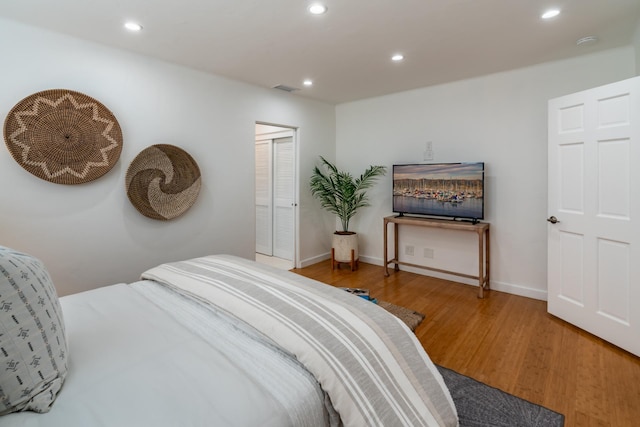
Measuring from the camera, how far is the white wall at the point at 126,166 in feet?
7.73

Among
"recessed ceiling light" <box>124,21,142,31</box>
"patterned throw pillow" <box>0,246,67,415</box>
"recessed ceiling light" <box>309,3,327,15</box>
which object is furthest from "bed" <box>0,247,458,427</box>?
"recessed ceiling light" <box>124,21,142,31</box>

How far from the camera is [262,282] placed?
1711mm

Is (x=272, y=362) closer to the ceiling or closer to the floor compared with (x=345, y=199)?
closer to the floor

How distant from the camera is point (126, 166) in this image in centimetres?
287

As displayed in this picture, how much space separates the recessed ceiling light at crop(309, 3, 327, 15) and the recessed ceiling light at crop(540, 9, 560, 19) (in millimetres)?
1540

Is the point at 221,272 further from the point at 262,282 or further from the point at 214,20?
the point at 214,20

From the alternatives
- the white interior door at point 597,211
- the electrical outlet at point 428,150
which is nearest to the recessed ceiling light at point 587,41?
the white interior door at point 597,211

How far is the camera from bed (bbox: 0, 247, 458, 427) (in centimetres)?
90

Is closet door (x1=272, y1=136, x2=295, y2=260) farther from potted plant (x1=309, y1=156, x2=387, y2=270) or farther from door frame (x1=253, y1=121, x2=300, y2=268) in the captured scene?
potted plant (x1=309, y1=156, x2=387, y2=270)

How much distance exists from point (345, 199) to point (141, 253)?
8.56 ft

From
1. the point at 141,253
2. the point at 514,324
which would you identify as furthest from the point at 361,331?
the point at 141,253

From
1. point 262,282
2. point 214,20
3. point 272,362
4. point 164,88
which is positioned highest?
point 214,20

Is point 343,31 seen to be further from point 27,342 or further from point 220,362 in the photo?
point 27,342

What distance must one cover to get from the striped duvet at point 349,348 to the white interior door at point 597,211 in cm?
199
